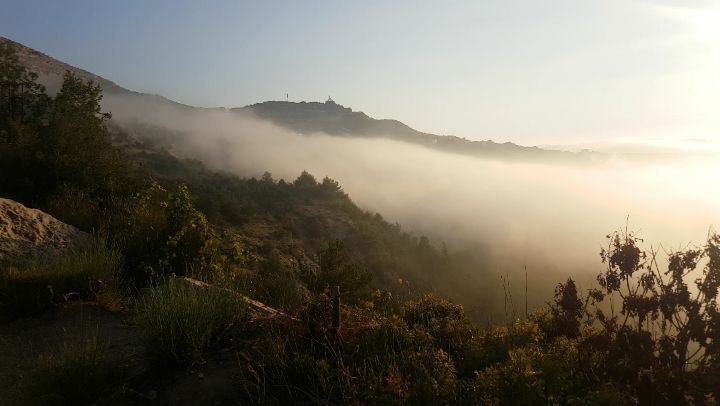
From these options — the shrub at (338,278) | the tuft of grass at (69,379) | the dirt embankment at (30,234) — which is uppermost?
the dirt embankment at (30,234)

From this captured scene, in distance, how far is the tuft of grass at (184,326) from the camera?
171 inches

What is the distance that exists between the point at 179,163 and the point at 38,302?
46.4m

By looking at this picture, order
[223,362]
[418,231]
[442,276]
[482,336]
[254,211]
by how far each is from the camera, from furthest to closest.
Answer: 1. [418,231]
2. [442,276]
3. [254,211]
4. [482,336]
5. [223,362]

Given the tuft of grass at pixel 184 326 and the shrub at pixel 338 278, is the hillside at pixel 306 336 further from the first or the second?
the shrub at pixel 338 278

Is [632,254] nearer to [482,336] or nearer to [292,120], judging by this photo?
[482,336]

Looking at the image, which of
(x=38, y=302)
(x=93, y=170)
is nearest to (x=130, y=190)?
(x=93, y=170)

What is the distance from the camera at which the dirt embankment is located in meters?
6.71

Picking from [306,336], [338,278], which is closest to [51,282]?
[306,336]

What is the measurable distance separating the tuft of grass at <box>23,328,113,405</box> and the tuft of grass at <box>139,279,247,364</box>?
48 cm

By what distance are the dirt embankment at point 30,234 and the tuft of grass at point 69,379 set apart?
3.25 metres

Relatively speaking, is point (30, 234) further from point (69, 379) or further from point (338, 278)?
point (338, 278)

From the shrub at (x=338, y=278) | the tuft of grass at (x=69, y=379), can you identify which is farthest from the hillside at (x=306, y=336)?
the shrub at (x=338, y=278)

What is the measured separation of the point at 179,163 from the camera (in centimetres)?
Result: 4922

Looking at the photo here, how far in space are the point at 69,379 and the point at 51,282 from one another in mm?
2457
